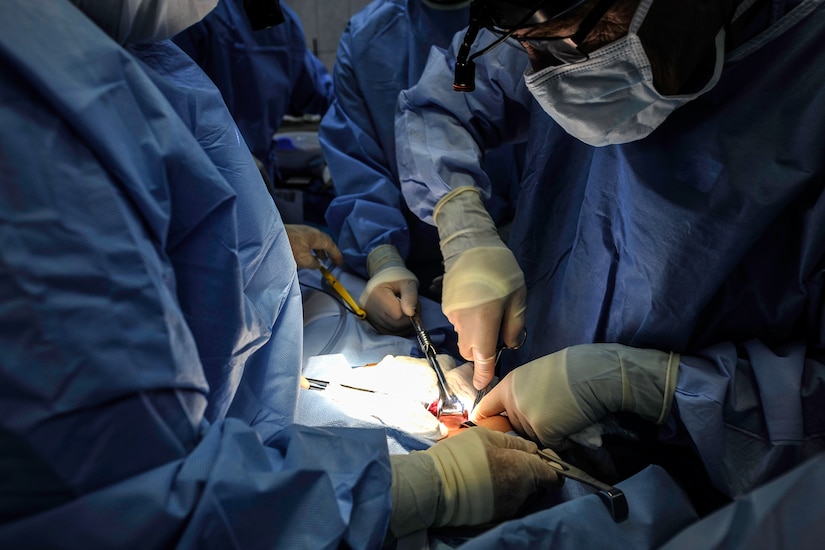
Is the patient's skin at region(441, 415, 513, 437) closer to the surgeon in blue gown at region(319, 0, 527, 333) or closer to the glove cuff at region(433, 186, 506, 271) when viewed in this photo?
the glove cuff at region(433, 186, 506, 271)

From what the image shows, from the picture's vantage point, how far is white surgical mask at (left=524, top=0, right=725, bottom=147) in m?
1.12

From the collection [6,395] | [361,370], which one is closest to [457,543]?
[361,370]

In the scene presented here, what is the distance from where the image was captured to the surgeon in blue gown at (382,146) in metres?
2.38

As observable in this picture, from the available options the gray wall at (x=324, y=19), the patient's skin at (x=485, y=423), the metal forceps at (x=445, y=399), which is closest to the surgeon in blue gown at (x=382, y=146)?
the metal forceps at (x=445, y=399)

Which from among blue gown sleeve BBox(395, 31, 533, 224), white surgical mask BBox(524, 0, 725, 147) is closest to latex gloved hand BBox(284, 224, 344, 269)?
blue gown sleeve BBox(395, 31, 533, 224)

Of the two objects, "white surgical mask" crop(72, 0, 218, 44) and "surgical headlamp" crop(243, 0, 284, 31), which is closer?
"white surgical mask" crop(72, 0, 218, 44)

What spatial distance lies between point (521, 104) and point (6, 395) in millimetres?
1755

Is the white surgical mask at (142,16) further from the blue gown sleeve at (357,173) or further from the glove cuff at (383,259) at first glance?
the blue gown sleeve at (357,173)

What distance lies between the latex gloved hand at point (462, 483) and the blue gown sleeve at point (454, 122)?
1004mm

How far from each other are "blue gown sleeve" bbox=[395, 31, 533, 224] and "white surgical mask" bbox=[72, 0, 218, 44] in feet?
3.50

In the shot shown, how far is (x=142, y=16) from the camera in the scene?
0.88 m

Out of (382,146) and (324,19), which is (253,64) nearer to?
(382,146)

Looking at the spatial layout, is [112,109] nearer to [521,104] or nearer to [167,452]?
[167,452]

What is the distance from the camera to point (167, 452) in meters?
0.75
